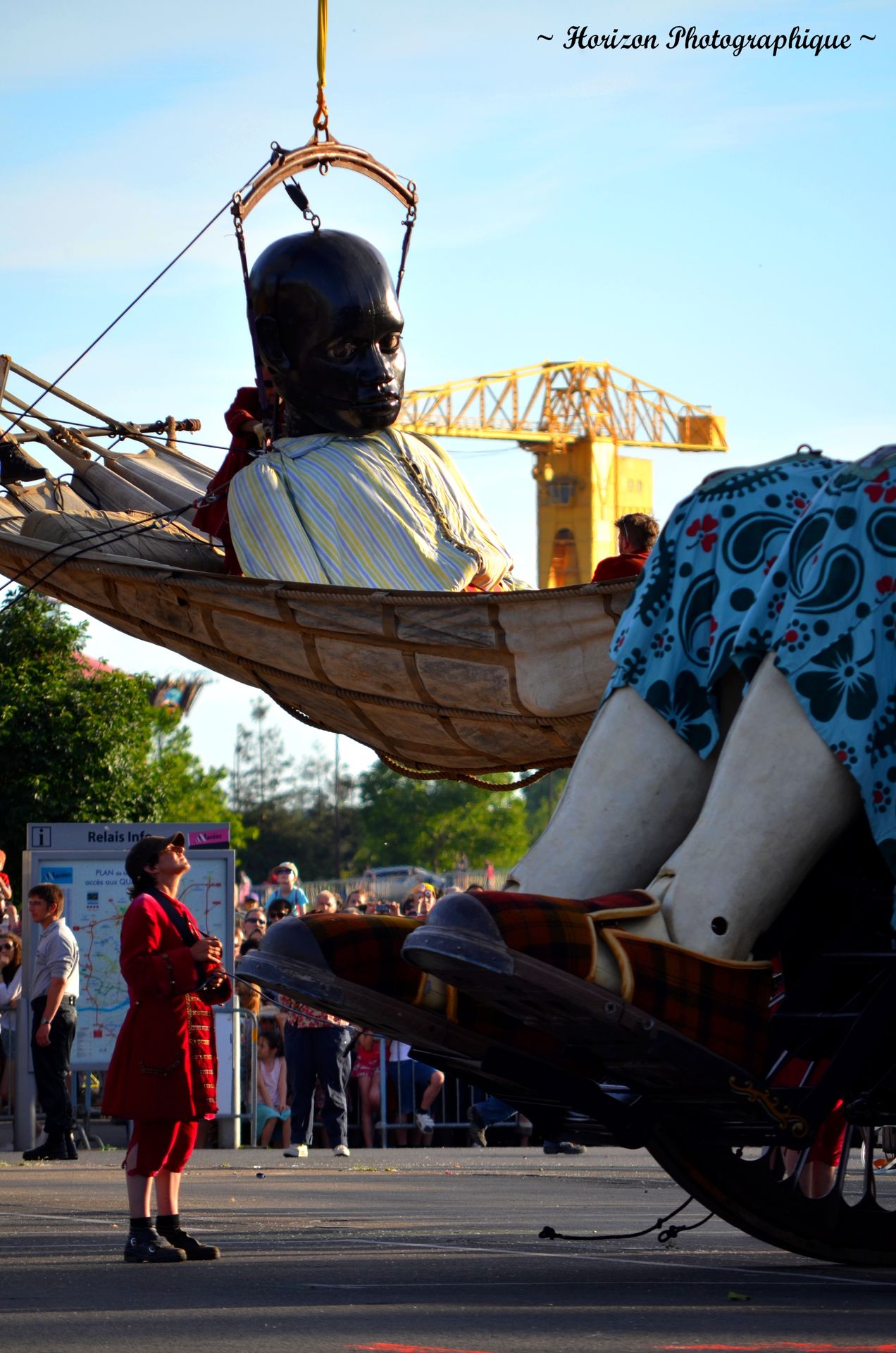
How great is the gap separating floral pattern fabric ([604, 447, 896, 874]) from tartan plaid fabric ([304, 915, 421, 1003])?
0.96m

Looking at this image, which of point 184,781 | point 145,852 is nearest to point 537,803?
point 184,781

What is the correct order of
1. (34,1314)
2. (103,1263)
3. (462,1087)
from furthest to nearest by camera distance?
1. (462,1087)
2. (103,1263)
3. (34,1314)

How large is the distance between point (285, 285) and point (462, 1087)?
295 inches

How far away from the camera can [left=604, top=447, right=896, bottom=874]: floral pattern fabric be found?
527 cm

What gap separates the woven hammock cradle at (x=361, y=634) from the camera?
26.3ft

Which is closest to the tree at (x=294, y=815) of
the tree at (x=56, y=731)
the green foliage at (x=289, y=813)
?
the green foliage at (x=289, y=813)

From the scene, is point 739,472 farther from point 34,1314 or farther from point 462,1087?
point 462,1087

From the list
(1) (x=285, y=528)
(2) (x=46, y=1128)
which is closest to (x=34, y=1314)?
(1) (x=285, y=528)

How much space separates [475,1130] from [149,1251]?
755 centimetres

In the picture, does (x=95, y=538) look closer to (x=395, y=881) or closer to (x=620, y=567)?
(x=620, y=567)

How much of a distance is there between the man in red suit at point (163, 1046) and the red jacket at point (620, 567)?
195cm

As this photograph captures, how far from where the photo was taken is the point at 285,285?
8984 mm

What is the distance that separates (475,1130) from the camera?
14188 millimetres

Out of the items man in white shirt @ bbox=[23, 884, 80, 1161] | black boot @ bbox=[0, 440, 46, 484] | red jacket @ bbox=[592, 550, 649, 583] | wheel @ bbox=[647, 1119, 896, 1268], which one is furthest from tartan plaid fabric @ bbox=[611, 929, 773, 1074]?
man in white shirt @ bbox=[23, 884, 80, 1161]
